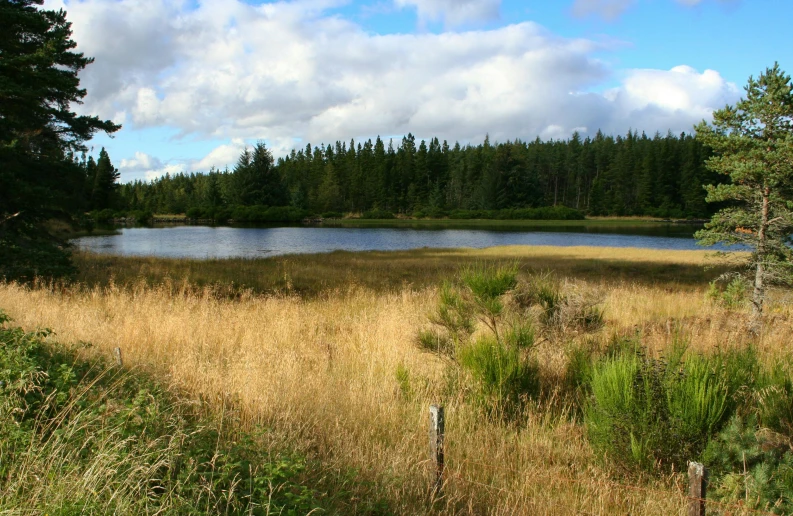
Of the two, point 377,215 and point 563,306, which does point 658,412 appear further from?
point 377,215

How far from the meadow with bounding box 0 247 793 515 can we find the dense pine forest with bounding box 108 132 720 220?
3646 inches

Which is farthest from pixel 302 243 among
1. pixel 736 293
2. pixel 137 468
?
pixel 137 468

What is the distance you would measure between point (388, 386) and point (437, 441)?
2280 millimetres

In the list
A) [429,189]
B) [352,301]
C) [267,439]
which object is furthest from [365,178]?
[267,439]

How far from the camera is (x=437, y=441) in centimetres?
379

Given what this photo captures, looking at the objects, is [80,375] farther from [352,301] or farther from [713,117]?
[713,117]

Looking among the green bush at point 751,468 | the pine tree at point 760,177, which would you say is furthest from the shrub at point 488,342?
the pine tree at point 760,177

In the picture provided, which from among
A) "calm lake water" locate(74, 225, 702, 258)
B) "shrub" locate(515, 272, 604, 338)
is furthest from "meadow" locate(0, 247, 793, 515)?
"calm lake water" locate(74, 225, 702, 258)

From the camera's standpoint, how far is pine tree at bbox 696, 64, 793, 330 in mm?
8594

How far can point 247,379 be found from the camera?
5.43 metres

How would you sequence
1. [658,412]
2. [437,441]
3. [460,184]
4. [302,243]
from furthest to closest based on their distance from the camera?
[460,184], [302,243], [658,412], [437,441]

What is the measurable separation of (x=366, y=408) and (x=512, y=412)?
1667 millimetres

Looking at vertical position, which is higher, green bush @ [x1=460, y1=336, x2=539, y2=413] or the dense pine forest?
the dense pine forest

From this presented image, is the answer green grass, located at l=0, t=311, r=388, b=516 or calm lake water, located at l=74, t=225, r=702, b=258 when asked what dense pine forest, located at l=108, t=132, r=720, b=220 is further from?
green grass, located at l=0, t=311, r=388, b=516
